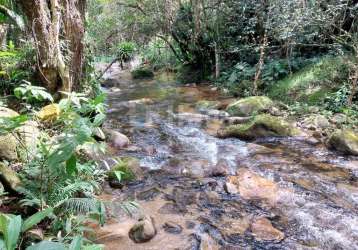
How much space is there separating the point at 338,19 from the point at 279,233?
6498 mm

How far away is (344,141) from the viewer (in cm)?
542

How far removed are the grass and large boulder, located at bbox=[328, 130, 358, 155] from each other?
6.85 ft

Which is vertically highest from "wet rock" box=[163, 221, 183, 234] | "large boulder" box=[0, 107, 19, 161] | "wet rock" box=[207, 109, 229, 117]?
"large boulder" box=[0, 107, 19, 161]

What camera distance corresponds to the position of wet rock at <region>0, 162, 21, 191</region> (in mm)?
3133

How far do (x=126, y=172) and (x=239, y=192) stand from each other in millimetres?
1407

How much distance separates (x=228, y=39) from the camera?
11242mm

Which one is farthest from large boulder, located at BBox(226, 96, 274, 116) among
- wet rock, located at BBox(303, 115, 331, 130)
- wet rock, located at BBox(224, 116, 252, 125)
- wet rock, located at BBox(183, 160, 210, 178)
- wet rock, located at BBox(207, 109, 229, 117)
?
wet rock, located at BBox(183, 160, 210, 178)

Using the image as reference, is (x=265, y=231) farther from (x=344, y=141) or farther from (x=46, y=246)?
(x=344, y=141)

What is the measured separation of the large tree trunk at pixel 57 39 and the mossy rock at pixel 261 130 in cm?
279

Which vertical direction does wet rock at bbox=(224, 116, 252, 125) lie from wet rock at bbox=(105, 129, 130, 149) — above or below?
below

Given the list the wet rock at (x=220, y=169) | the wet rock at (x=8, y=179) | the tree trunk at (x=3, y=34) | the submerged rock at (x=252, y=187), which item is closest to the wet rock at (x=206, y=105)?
the wet rock at (x=220, y=169)

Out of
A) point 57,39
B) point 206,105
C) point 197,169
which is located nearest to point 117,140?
point 197,169

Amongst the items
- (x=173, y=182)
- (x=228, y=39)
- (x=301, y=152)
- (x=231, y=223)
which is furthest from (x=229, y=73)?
(x=231, y=223)

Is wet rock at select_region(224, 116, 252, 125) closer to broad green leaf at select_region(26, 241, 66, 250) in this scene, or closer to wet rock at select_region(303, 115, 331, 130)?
wet rock at select_region(303, 115, 331, 130)
